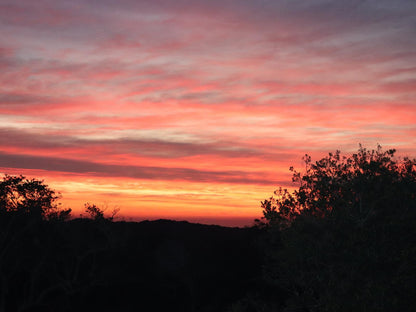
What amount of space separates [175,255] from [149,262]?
15.0 feet

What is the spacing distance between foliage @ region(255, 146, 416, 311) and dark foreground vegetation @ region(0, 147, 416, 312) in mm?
77

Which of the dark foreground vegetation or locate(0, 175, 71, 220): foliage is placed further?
locate(0, 175, 71, 220): foliage

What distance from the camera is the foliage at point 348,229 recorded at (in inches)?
1077

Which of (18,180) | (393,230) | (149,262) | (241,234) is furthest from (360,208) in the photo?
(241,234)

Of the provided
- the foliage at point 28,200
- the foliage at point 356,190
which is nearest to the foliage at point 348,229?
the foliage at point 356,190

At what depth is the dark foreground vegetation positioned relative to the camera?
28.6m

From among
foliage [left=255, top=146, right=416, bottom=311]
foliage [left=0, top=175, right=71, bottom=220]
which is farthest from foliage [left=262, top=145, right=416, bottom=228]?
foliage [left=0, top=175, right=71, bottom=220]

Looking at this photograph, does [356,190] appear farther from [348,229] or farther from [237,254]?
[237,254]

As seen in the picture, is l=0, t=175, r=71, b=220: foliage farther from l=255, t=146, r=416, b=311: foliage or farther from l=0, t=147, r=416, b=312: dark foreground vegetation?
l=255, t=146, r=416, b=311: foliage

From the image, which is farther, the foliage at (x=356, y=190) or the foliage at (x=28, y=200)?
the foliage at (x=28, y=200)

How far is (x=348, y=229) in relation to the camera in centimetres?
3089

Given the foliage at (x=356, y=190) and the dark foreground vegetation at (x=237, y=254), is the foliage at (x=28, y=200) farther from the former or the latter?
the foliage at (x=356, y=190)

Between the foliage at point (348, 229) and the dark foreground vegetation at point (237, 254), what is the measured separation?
0.08 metres

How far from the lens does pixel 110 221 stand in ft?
185
